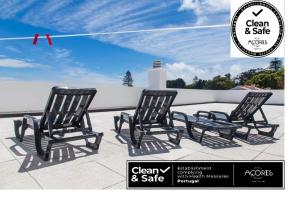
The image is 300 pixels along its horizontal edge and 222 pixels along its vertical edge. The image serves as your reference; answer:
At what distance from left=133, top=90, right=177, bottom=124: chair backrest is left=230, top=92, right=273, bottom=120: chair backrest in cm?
174

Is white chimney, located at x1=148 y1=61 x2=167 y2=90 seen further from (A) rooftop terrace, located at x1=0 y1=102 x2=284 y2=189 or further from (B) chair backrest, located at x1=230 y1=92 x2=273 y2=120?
(A) rooftop terrace, located at x1=0 y1=102 x2=284 y2=189

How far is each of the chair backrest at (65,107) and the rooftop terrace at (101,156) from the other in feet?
1.36

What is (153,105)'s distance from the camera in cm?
398

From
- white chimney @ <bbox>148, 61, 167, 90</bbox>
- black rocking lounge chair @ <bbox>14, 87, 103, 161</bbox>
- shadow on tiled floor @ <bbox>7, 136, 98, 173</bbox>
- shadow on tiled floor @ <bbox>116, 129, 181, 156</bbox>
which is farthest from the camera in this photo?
white chimney @ <bbox>148, 61, 167, 90</bbox>

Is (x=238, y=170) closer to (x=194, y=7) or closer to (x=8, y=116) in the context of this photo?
(x=194, y=7)

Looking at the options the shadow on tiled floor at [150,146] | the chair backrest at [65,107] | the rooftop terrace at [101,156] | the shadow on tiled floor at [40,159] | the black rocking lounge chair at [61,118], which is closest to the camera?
the rooftop terrace at [101,156]

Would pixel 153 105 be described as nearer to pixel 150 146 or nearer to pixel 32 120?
pixel 150 146

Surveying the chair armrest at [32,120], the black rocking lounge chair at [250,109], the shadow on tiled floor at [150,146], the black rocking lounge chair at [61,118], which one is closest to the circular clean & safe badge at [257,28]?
the shadow on tiled floor at [150,146]

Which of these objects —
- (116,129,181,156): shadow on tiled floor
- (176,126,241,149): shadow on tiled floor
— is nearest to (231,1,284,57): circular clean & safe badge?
(176,126,241,149): shadow on tiled floor

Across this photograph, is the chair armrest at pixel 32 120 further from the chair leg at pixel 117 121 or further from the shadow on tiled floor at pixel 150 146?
the chair leg at pixel 117 121

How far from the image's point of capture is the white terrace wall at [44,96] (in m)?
8.55

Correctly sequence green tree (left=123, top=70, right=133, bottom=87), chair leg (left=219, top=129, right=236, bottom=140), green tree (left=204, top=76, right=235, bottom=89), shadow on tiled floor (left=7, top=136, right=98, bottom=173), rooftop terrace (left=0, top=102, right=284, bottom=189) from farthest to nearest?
1. green tree (left=123, top=70, right=133, bottom=87)
2. green tree (left=204, top=76, right=235, bottom=89)
3. chair leg (left=219, top=129, right=236, bottom=140)
4. shadow on tiled floor (left=7, top=136, right=98, bottom=173)
5. rooftop terrace (left=0, top=102, right=284, bottom=189)

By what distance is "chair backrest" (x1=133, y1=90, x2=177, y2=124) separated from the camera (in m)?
3.78

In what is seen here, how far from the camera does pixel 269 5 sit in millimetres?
2785
